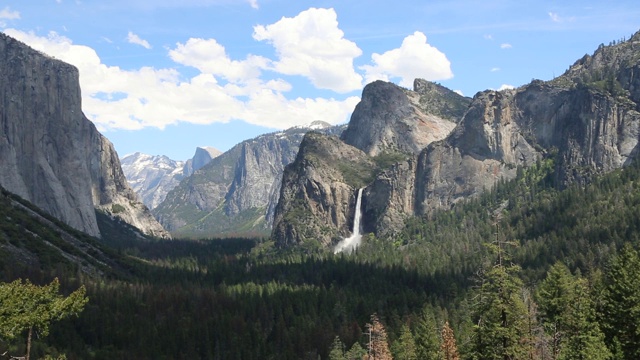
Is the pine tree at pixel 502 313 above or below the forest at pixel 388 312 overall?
above

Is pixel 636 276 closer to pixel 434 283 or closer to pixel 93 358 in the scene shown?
pixel 93 358

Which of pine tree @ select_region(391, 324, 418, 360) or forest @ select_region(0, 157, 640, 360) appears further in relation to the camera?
pine tree @ select_region(391, 324, 418, 360)

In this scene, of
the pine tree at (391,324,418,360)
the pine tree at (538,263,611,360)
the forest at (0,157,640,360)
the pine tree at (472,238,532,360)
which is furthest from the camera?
the pine tree at (391,324,418,360)

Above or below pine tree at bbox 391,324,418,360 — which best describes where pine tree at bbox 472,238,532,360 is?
above

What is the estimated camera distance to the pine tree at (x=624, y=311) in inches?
2330

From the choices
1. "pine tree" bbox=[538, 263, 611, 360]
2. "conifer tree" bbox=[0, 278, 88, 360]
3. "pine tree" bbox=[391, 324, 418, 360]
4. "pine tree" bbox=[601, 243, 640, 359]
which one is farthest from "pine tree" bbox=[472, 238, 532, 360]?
"pine tree" bbox=[391, 324, 418, 360]

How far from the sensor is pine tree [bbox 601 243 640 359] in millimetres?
59188

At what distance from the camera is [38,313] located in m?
35.5

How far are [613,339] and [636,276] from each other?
7.12 metres

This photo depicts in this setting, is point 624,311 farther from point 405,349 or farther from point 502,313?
point 405,349

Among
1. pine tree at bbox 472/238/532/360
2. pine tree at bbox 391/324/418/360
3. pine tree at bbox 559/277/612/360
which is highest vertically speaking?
pine tree at bbox 472/238/532/360

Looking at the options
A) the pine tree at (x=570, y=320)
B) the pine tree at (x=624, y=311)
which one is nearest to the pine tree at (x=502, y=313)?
the pine tree at (x=570, y=320)

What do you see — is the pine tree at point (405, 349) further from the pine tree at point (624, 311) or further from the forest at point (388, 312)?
the pine tree at point (624, 311)

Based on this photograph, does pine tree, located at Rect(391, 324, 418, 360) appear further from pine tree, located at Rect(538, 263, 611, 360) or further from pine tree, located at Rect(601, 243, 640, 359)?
pine tree, located at Rect(601, 243, 640, 359)
